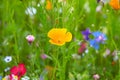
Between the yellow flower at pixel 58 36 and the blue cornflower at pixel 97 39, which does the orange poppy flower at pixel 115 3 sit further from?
the yellow flower at pixel 58 36

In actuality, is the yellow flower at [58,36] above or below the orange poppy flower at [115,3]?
below

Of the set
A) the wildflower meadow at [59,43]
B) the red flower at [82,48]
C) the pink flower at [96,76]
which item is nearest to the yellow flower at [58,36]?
the wildflower meadow at [59,43]

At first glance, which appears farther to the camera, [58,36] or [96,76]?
[96,76]

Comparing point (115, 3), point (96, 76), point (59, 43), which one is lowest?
point (96, 76)

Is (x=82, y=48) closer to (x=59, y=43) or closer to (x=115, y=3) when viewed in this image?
(x=115, y=3)

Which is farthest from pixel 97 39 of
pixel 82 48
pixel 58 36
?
pixel 58 36

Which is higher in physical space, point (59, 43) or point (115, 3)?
point (115, 3)

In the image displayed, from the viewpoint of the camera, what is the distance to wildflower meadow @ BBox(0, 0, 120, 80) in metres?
1.57

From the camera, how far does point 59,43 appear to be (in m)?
1.50

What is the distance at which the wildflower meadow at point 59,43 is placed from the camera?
1.57 m

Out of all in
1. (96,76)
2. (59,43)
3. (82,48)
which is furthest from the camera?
(82,48)

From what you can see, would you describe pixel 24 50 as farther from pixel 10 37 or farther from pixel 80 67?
pixel 80 67

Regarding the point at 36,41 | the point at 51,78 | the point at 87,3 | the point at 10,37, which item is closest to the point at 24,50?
the point at 10,37

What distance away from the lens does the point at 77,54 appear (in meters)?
1.89
